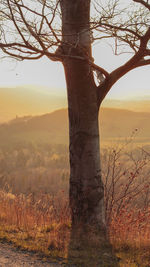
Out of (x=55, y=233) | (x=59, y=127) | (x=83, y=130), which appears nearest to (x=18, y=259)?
(x=55, y=233)

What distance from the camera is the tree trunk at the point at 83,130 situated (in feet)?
15.8

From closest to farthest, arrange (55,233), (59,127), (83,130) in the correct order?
(55,233) < (83,130) < (59,127)

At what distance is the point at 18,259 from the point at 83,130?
207 centimetres

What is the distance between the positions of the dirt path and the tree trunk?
1.02 meters

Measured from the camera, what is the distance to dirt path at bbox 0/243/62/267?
3.68m

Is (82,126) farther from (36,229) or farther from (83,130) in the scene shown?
(36,229)

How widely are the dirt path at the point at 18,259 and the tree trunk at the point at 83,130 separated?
3.35ft

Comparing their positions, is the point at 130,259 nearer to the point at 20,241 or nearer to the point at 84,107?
the point at 20,241

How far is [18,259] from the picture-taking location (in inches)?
150

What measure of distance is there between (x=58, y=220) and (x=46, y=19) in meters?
3.20

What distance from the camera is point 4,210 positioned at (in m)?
5.59

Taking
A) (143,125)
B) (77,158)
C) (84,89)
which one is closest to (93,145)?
(77,158)

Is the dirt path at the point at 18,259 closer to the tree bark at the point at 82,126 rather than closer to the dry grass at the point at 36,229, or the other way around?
the dry grass at the point at 36,229

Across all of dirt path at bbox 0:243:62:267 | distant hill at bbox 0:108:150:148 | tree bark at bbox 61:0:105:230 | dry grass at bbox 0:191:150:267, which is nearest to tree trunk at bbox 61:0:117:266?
tree bark at bbox 61:0:105:230
